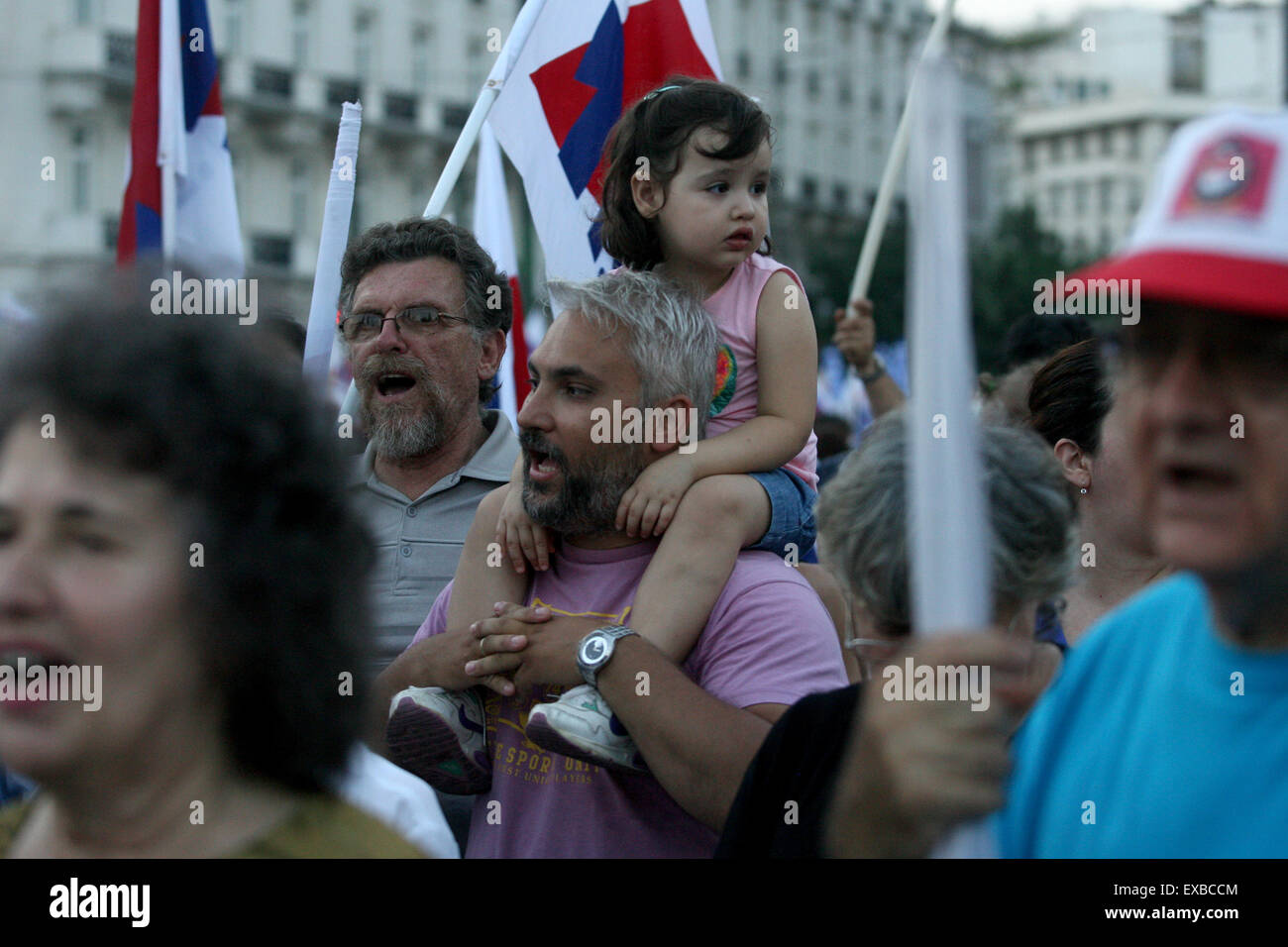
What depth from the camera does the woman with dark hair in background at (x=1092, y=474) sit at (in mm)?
3359

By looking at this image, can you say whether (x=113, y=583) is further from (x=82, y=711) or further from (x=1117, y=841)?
(x=1117, y=841)

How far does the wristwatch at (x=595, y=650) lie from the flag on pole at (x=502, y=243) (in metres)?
3.17

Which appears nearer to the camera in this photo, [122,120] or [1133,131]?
[122,120]

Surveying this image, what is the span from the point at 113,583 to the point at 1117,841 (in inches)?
39.4

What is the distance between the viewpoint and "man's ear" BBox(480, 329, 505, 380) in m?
4.16

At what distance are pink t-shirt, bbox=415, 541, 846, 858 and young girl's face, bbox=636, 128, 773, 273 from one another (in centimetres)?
90

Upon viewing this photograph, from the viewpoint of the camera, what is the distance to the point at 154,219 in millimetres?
5098

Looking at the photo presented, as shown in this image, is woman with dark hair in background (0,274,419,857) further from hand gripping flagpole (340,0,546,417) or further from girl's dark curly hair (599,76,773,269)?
hand gripping flagpole (340,0,546,417)

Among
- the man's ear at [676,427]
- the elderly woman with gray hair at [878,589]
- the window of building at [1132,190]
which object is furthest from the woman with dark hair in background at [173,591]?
the window of building at [1132,190]

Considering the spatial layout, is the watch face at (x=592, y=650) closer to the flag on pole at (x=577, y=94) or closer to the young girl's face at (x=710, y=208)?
the young girl's face at (x=710, y=208)

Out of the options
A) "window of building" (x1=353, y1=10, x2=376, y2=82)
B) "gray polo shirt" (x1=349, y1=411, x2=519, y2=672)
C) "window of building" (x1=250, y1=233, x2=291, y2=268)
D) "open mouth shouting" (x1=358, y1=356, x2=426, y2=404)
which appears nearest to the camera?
"gray polo shirt" (x1=349, y1=411, x2=519, y2=672)

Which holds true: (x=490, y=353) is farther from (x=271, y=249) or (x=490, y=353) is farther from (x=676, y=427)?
(x=271, y=249)

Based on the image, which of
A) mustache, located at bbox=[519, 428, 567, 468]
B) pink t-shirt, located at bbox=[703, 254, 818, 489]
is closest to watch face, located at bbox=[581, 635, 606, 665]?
mustache, located at bbox=[519, 428, 567, 468]
